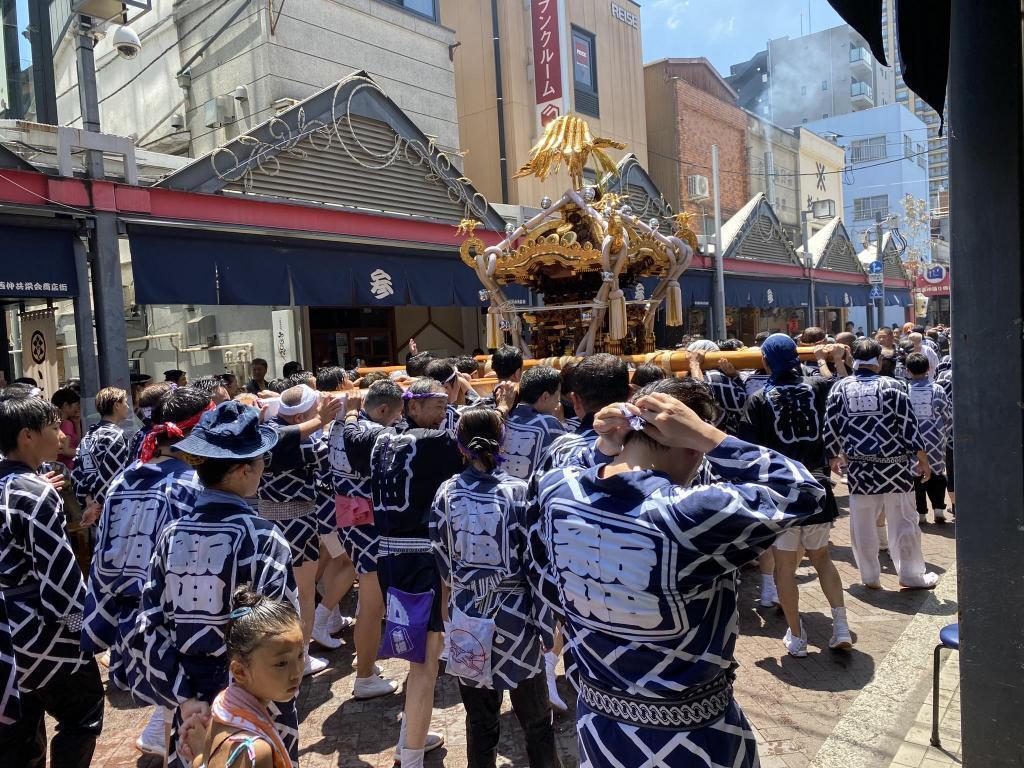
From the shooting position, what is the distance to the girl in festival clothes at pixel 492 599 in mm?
2932

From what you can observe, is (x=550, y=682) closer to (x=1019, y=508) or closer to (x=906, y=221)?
(x=1019, y=508)

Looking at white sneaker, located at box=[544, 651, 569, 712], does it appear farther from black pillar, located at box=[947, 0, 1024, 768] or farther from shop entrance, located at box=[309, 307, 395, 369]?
shop entrance, located at box=[309, 307, 395, 369]

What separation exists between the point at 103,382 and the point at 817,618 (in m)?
7.45

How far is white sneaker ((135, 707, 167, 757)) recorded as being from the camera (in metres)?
3.59

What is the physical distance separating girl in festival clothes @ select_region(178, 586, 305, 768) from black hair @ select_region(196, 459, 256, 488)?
0.59 m

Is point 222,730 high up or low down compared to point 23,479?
down

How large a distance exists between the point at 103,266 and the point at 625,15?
56.7 ft

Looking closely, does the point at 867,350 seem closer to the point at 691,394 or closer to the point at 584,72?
the point at 691,394

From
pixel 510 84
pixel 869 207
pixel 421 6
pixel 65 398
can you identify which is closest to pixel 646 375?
pixel 65 398

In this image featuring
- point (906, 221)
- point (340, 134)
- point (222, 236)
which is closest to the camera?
point (222, 236)

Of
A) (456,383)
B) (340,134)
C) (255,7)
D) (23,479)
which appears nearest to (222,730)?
(23,479)

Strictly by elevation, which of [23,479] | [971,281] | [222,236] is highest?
[222,236]

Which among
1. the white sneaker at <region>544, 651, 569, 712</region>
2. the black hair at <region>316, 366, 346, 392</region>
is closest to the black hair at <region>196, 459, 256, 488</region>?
the white sneaker at <region>544, 651, 569, 712</region>

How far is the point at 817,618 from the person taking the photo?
16.4 ft
